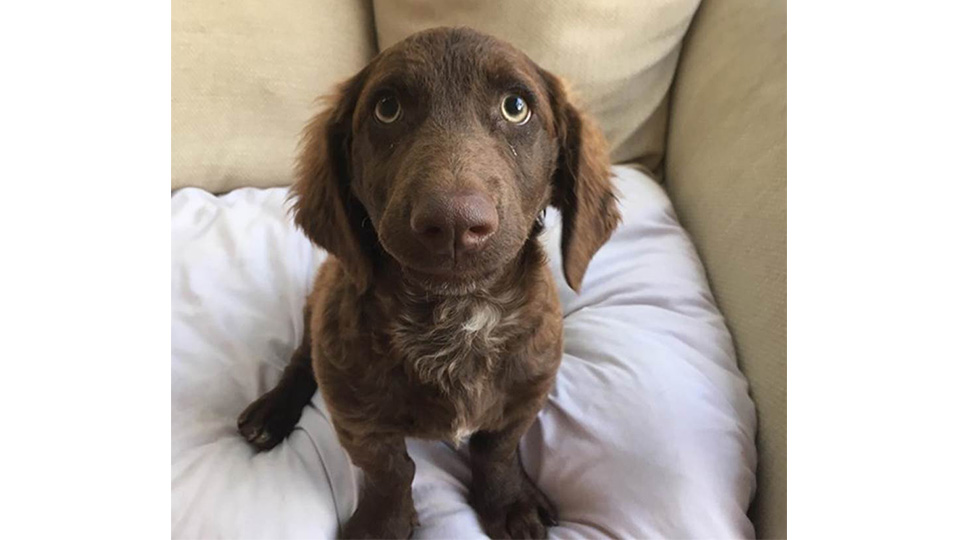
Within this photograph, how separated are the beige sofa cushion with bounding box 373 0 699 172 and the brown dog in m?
0.73

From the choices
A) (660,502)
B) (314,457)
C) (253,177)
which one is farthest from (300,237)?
(660,502)

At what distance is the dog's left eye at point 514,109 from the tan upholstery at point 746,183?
2.22ft

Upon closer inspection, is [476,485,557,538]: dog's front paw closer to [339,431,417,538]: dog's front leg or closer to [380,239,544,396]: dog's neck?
[339,431,417,538]: dog's front leg

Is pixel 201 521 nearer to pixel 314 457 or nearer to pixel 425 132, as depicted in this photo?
pixel 314 457

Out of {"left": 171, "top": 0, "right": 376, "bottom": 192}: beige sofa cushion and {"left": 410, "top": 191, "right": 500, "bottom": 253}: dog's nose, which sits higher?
{"left": 410, "top": 191, "right": 500, "bottom": 253}: dog's nose

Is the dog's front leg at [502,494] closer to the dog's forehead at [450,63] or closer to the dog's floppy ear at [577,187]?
the dog's floppy ear at [577,187]

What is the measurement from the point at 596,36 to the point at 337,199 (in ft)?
3.63

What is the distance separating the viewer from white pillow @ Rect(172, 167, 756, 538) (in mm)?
1399

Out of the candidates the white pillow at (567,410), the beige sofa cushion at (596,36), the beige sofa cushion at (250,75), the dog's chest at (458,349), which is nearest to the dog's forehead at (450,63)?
the dog's chest at (458,349)

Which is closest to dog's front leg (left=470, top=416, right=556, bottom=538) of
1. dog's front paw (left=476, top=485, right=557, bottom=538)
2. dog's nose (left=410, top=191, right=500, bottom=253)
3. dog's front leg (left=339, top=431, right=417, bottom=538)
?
dog's front paw (left=476, top=485, right=557, bottom=538)

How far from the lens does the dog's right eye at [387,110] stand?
1.13 metres

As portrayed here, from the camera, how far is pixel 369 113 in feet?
3.80

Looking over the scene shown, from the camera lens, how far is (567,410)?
62.0 inches

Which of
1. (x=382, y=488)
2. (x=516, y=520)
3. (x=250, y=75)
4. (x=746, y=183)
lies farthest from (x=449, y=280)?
(x=250, y=75)
